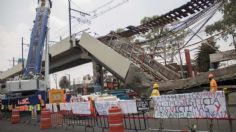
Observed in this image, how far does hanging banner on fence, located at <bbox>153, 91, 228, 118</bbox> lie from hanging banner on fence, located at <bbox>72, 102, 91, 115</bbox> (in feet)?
13.8

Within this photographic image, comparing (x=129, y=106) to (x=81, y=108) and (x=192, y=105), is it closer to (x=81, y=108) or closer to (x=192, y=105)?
(x=192, y=105)

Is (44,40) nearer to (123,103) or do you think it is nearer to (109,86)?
(123,103)

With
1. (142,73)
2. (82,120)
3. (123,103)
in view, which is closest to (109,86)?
(142,73)

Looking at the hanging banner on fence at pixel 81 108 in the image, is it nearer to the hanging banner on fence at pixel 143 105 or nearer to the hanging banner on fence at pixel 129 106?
the hanging banner on fence at pixel 143 105

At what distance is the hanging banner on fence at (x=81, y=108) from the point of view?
14.2 metres

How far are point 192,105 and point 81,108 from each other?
6620 millimetres

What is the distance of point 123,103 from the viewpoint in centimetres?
Answer: 1194

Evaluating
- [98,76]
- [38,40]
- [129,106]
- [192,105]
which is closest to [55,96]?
[38,40]

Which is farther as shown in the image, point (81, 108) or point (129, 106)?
point (81, 108)

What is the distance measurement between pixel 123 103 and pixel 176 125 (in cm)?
227

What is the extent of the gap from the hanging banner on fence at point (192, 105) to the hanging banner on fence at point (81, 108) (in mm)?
4195

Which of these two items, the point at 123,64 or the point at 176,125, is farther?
the point at 123,64

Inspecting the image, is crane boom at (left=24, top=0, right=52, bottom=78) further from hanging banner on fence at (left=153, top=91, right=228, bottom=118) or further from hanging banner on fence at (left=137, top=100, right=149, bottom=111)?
hanging banner on fence at (left=153, top=91, right=228, bottom=118)

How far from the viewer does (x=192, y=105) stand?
952 centimetres
